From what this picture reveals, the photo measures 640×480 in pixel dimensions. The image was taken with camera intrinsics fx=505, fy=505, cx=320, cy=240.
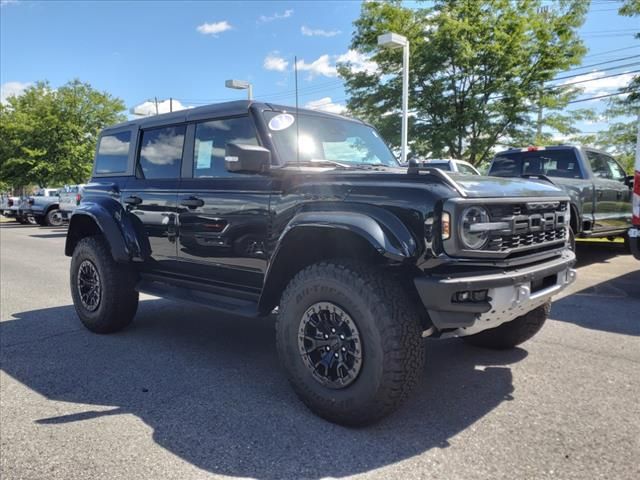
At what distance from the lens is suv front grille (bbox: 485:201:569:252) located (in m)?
2.77

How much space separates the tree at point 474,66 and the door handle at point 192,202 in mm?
13093

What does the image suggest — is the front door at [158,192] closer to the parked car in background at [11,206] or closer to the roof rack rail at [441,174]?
the roof rack rail at [441,174]

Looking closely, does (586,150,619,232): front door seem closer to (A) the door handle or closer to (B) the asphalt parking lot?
(B) the asphalt parking lot

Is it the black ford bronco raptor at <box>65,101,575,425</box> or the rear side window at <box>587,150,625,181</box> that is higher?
the rear side window at <box>587,150,625,181</box>

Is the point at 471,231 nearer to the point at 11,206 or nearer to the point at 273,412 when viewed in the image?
the point at 273,412

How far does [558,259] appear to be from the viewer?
326 cm

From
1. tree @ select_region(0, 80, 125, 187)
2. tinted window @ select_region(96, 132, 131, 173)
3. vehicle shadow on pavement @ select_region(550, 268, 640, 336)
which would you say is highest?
tree @ select_region(0, 80, 125, 187)

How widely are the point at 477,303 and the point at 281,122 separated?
1956mm

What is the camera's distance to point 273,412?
3.07 metres

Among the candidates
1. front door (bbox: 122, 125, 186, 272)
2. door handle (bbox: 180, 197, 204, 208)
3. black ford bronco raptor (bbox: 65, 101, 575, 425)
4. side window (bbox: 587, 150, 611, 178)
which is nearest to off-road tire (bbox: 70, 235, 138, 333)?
black ford bronco raptor (bbox: 65, 101, 575, 425)

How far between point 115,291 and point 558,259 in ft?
12.0

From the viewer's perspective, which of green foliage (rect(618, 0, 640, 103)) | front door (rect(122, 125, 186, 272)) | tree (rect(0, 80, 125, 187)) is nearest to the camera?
front door (rect(122, 125, 186, 272))

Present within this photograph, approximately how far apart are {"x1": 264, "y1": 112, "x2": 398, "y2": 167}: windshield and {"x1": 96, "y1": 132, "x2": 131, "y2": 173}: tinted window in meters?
1.91

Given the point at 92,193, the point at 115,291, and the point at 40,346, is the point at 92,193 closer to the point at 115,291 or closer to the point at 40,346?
the point at 115,291
